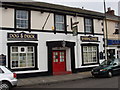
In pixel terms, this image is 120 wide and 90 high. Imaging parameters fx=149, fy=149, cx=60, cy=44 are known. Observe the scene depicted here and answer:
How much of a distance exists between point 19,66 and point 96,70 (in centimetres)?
644

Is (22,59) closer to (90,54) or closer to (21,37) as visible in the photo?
(21,37)

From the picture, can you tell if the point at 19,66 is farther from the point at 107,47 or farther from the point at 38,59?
the point at 107,47

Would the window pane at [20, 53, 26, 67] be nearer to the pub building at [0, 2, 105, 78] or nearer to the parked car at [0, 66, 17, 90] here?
the pub building at [0, 2, 105, 78]

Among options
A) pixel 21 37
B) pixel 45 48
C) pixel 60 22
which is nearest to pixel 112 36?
pixel 60 22

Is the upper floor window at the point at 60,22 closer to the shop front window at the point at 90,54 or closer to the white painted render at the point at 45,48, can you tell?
the white painted render at the point at 45,48

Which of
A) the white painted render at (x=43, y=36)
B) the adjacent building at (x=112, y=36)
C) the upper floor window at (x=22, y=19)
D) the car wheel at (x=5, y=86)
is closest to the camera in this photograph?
the car wheel at (x=5, y=86)

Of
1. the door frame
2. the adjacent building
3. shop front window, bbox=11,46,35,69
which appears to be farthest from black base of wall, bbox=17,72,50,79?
the adjacent building

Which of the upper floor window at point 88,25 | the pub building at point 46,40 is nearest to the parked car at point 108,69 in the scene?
the pub building at point 46,40

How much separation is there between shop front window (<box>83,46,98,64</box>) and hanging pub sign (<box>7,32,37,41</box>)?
588 centimetres

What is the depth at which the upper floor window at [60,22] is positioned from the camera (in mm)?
14741

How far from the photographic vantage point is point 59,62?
14984 mm

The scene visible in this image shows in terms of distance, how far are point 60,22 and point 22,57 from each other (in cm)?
512

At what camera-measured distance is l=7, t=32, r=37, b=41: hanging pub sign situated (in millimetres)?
12214

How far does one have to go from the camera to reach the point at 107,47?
712 inches
